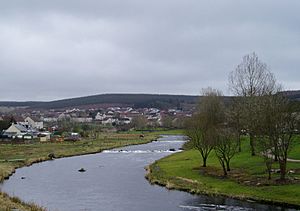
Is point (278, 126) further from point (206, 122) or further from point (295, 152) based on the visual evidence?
point (206, 122)

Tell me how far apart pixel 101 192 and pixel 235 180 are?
44.0 ft

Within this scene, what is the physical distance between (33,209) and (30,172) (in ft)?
102

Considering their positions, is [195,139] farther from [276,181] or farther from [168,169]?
[276,181]

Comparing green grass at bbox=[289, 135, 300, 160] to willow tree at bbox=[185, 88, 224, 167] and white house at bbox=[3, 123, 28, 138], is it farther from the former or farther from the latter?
white house at bbox=[3, 123, 28, 138]

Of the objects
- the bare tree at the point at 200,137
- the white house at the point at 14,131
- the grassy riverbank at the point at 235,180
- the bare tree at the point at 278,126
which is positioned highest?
the bare tree at the point at 278,126

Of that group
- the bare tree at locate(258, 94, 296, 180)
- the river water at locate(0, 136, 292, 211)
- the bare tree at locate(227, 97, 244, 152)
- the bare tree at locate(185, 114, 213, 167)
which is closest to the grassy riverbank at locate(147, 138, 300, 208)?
the river water at locate(0, 136, 292, 211)

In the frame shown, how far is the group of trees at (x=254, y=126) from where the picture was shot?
43.4m

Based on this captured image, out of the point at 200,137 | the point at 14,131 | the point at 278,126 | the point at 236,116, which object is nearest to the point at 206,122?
the point at 236,116

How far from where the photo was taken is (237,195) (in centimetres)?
3838

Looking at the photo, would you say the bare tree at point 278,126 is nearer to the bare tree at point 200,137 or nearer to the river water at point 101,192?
the river water at point 101,192

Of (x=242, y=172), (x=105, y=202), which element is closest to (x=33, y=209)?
(x=105, y=202)

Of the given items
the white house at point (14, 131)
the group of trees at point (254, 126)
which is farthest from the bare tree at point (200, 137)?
the white house at point (14, 131)

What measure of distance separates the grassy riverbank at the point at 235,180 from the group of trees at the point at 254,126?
1.37 metres

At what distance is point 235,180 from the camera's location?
44.9 m
